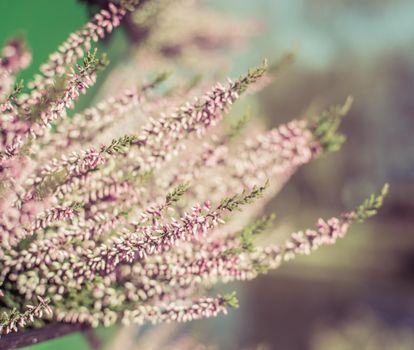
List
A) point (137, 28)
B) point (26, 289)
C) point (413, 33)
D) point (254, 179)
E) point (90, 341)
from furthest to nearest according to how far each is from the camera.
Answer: point (413, 33) → point (137, 28) → point (90, 341) → point (254, 179) → point (26, 289)

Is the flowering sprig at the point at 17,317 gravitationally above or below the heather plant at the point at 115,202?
below

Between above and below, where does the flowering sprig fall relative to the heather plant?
below

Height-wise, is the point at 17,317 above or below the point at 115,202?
below

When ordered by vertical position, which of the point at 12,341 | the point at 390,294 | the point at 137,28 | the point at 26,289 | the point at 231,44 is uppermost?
the point at 231,44

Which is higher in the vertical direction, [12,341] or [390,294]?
[390,294]

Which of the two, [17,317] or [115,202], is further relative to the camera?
[115,202]

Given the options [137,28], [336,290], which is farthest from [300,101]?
[137,28]

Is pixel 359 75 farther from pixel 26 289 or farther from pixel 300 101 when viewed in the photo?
pixel 26 289

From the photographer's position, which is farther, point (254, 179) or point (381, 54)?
point (381, 54)
